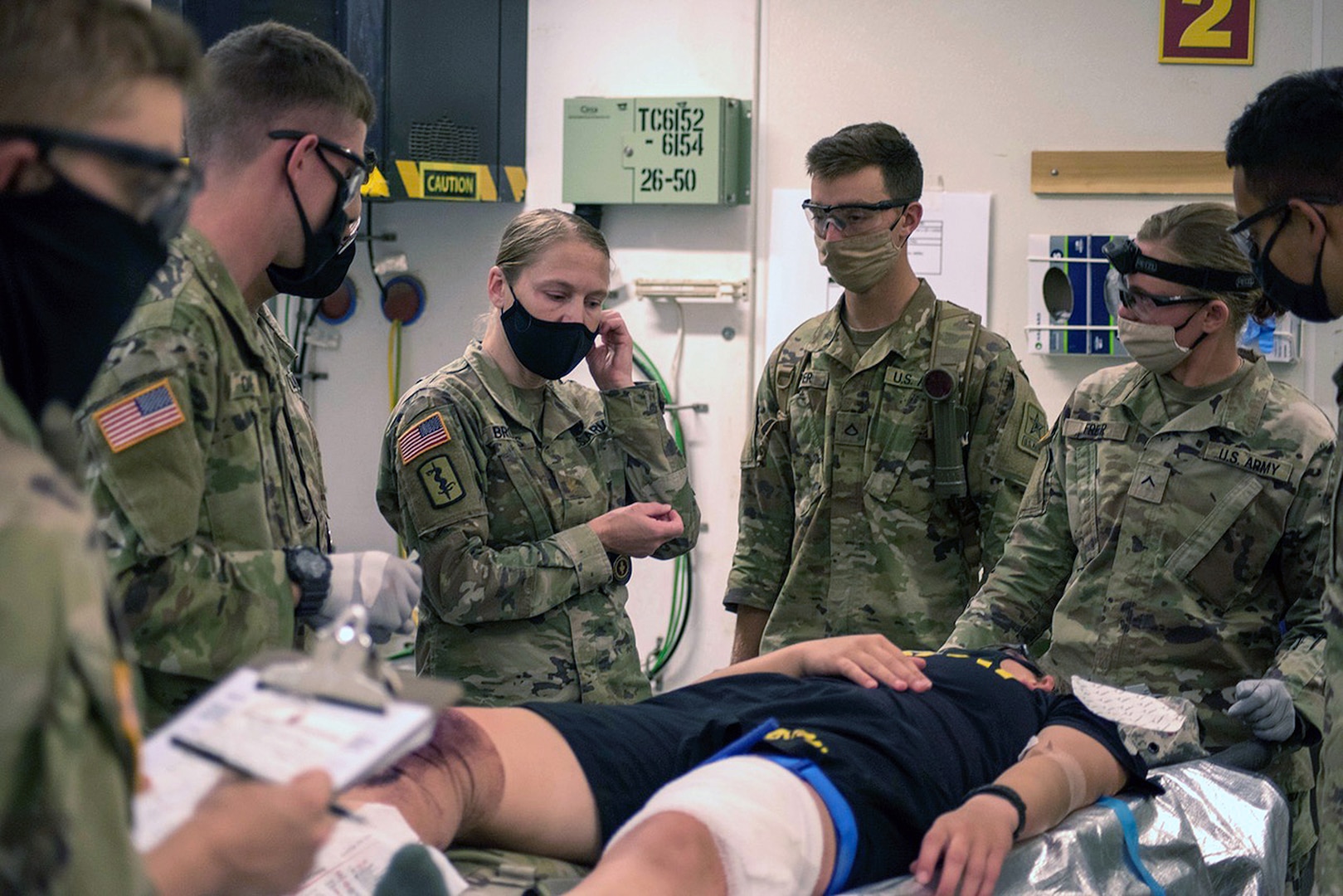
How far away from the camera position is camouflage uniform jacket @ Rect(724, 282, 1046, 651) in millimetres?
2879

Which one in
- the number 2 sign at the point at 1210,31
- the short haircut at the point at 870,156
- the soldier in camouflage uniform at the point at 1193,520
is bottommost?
the soldier in camouflage uniform at the point at 1193,520

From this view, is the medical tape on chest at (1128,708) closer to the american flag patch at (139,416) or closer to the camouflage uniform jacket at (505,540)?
the camouflage uniform jacket at (505,540)

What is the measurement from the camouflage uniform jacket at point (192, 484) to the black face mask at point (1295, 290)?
1.46m

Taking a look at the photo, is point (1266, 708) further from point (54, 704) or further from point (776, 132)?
point (776, 132)

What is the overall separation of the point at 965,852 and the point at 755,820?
0.32 meters

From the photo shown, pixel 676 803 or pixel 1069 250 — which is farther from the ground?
pixel 1069 250

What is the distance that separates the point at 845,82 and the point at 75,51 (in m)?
3.46

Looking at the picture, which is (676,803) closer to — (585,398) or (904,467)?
(585,398)

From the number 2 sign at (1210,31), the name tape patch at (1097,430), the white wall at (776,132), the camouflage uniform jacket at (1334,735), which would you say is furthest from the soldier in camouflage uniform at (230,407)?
the number 2 sign at (1210,31)

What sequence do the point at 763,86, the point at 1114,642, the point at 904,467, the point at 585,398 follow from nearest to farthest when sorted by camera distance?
1. the point at 1114,642
2. the point at 585,398
3. the point at 904,467
4. the point at 763,86

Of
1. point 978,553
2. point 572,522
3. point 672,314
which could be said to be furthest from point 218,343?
point 672,314

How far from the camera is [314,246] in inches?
72.3

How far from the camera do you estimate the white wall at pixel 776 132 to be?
398 centimetres

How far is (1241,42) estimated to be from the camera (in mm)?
3910
